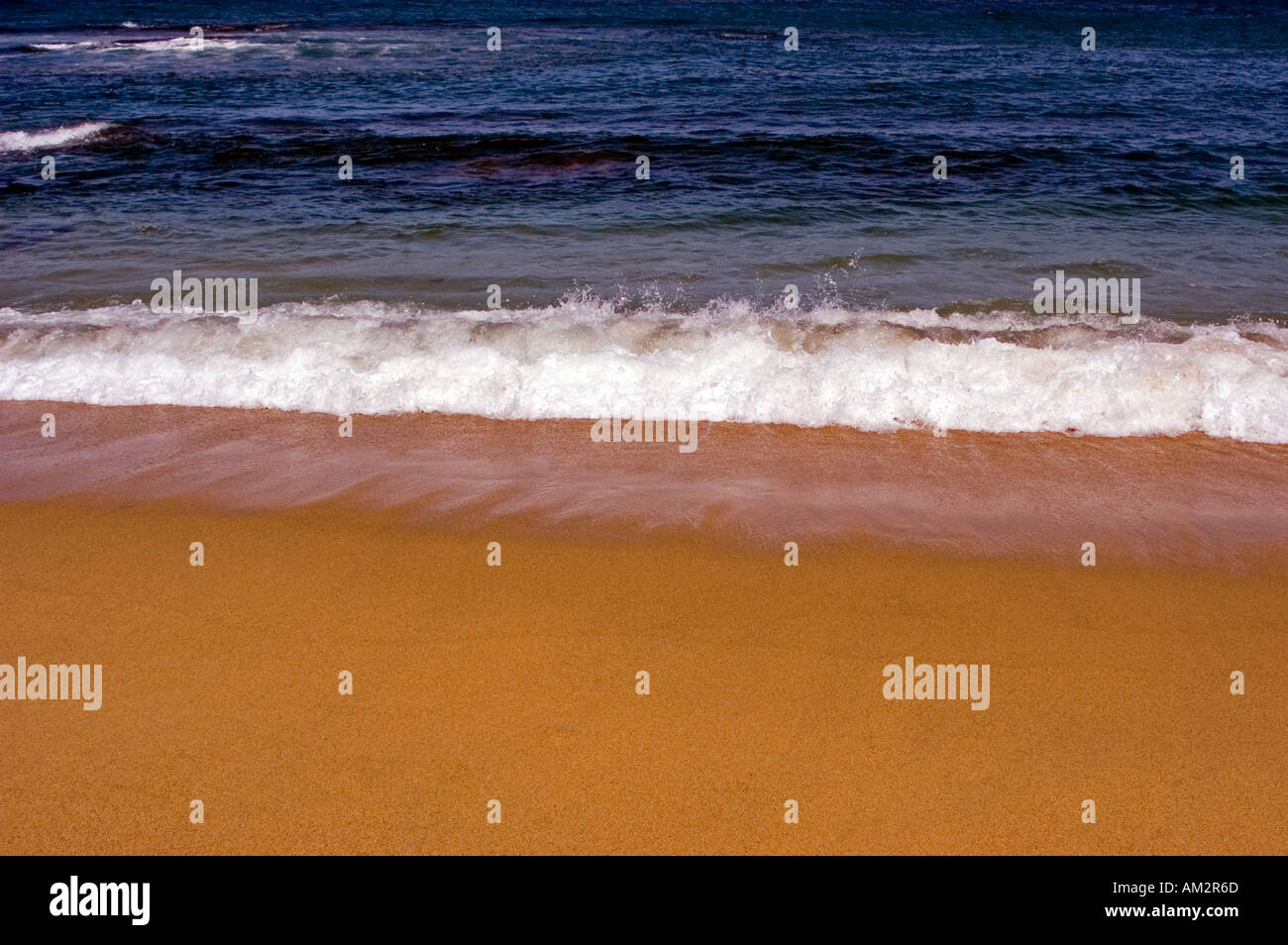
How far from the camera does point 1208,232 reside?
10586 millimetres

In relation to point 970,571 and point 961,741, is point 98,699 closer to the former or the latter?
point 961,741

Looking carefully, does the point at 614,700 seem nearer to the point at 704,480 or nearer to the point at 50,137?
the point at 704,480

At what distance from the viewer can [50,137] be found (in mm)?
15727

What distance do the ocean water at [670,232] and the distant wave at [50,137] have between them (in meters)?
0.12

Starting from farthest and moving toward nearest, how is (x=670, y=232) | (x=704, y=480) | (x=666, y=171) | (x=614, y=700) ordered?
1. (x=666, y=171)
2. (x=670, y=232)
3. (x=704, y=480)
4. (x=614, y=700)

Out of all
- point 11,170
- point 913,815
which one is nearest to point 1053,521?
point 913,815

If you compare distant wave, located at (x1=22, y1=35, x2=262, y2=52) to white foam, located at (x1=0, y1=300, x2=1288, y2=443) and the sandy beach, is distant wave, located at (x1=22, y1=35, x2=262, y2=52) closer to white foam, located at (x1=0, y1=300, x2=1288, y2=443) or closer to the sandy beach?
white foam, located at (x1=0, y1=300, x2=1288, y2=443)

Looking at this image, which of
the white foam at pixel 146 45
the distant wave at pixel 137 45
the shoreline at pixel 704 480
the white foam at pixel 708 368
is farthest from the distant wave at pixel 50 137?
the distant wave at pixel 137 45

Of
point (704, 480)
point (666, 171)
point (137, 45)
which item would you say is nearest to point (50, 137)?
point (666, 171)

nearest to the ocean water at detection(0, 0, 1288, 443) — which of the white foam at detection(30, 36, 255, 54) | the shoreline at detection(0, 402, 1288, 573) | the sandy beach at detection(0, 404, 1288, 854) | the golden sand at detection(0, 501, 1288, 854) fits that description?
the shoreline at detection(0, 402, 1288, 573)

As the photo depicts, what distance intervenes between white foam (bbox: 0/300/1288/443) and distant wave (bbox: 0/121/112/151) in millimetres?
9669

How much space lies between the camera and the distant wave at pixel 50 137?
50.3ft

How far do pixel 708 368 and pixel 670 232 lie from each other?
4453 millimetres

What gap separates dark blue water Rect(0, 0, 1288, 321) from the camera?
9.38 m
